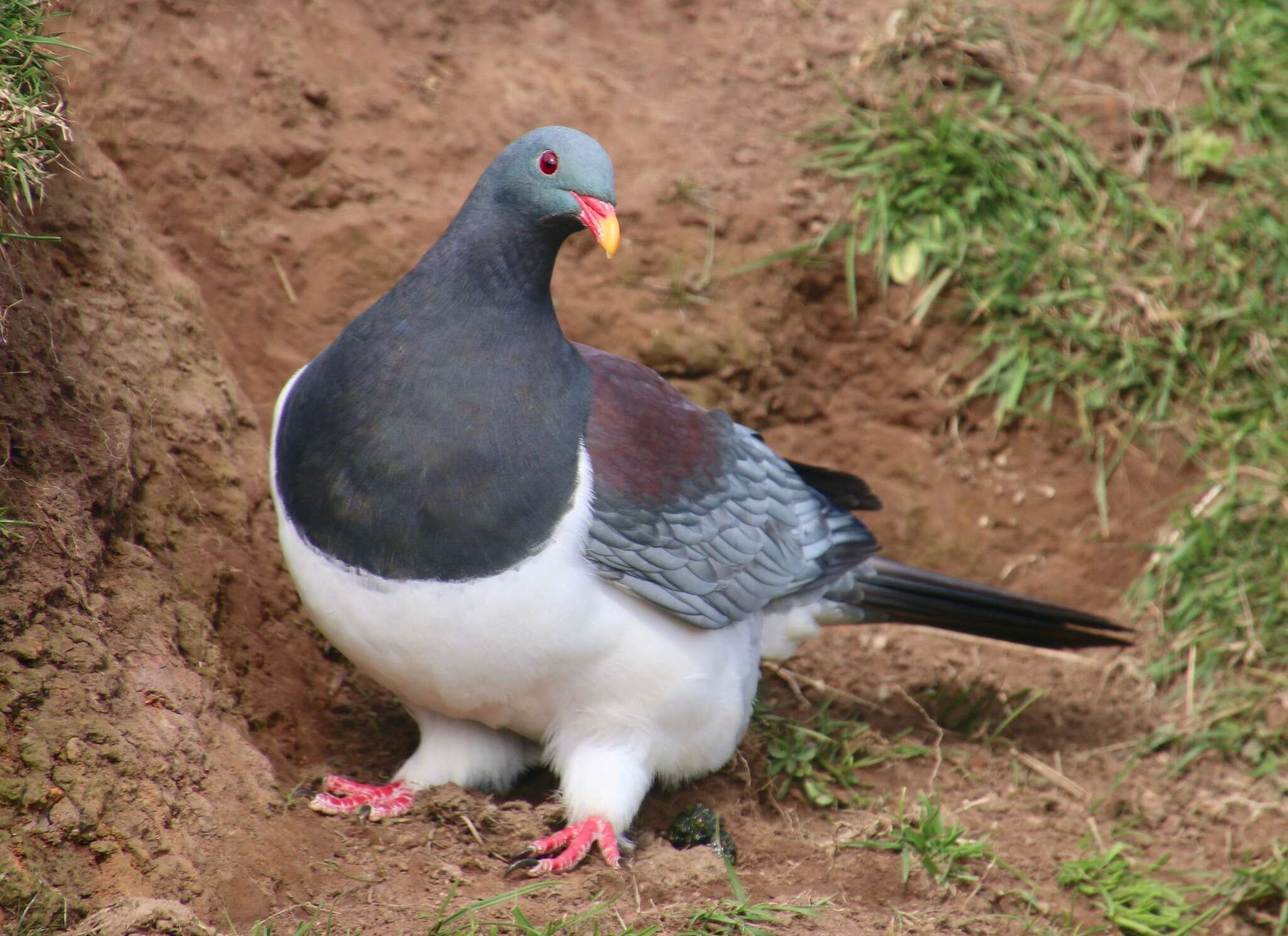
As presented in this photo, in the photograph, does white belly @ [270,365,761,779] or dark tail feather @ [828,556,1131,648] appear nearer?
white belly @ [270,365,761,779]

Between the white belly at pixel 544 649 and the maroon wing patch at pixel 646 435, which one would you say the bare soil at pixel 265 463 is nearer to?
the white belly at pixel 544 649

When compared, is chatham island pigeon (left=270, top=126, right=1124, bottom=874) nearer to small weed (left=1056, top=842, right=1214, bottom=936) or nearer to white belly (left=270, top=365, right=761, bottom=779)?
white belly (left=270, top=365, right=761, bottom=779)

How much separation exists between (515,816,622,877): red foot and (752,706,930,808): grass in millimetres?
797

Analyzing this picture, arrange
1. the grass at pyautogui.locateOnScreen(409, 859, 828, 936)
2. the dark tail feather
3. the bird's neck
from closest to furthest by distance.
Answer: the grass at pyautogui.locateOnScreen(409, 859, 828, 936) < the bird's neck < the dark tail feather

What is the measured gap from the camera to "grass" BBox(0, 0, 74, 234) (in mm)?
3123

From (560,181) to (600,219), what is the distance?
5.6 inches

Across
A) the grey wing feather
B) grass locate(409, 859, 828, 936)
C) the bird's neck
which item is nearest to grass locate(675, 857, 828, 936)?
grass locate(409, 859, 828, 936)

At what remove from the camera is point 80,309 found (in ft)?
11.8

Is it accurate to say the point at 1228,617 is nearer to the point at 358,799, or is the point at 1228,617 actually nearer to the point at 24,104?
the point at 358,799

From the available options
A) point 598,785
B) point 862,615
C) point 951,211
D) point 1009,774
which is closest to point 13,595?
point 598,785

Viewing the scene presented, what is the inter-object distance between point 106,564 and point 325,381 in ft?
2.31

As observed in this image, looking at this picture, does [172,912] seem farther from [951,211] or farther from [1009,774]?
[951,211]

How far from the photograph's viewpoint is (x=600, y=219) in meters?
3.19

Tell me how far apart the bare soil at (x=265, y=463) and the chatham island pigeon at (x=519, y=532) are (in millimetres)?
251
